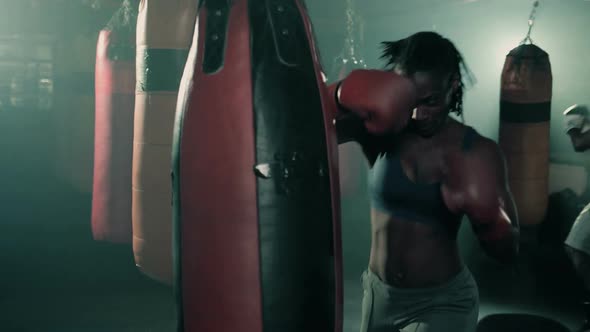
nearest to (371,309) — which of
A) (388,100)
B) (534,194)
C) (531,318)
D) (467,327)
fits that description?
(467,327)

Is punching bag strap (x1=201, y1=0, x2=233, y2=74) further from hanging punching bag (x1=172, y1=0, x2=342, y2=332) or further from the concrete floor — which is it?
the concrete floor

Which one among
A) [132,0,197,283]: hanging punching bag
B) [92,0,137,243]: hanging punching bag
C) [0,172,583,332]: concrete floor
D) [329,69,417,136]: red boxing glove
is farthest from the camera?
[92,0,137,243]: hanging punching bag

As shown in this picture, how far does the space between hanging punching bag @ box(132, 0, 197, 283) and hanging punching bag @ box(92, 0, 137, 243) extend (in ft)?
2.04

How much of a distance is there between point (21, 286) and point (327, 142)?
14.0 ft

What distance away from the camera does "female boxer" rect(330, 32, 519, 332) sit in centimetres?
168

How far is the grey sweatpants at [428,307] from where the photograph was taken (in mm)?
1700

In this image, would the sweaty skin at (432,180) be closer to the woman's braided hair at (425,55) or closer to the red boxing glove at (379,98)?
the woman's braided hair at (425,55)

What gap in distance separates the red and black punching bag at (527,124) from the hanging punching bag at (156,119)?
2653 millimetres

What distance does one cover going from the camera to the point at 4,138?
688 cm

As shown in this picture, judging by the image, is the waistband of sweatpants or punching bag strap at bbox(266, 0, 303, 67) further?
the waistband of sweatpants

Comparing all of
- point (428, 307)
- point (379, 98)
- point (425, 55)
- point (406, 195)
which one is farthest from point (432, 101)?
point (428, 307)

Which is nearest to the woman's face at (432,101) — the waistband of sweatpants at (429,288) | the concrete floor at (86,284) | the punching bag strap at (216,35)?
the waistband of sweatpants at (429,288)

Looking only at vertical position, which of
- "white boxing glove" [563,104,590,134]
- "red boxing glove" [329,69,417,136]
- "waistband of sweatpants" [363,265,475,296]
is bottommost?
"waistband of sweatpants" [363,265,475,296]

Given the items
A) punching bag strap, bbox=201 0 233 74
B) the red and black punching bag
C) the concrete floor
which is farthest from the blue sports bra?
the red and black punching bag
